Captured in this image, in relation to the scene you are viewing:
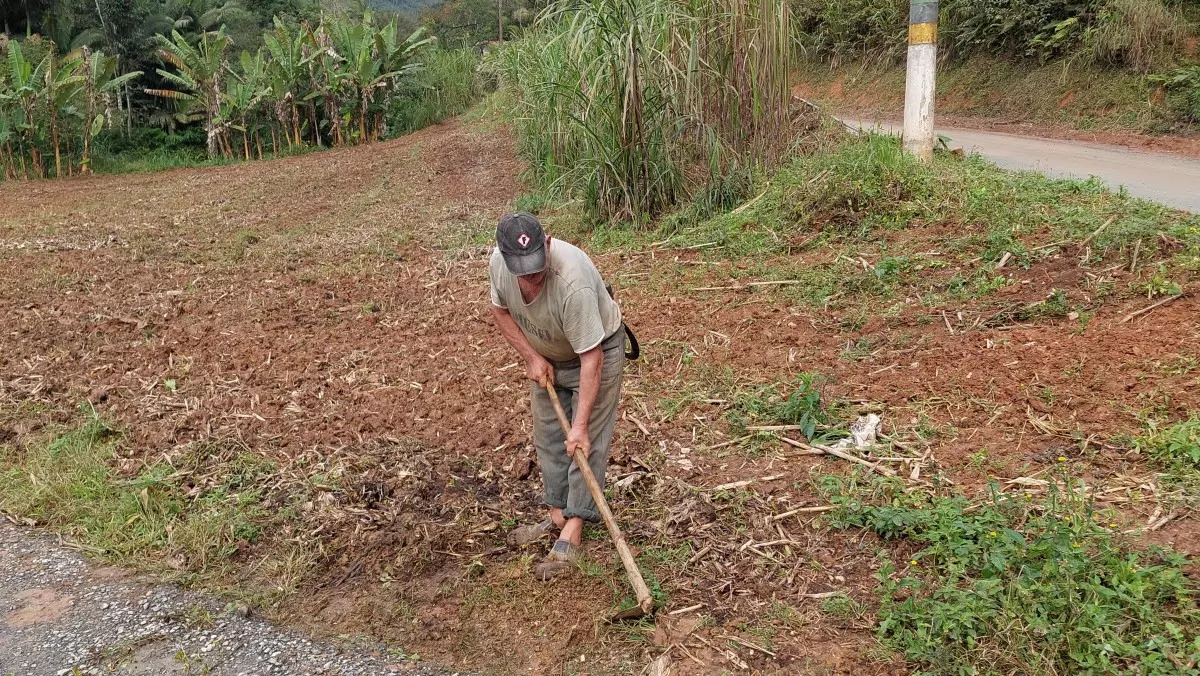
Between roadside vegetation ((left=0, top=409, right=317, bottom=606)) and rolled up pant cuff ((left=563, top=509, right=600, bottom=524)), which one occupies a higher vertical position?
rolled up pant cuff ((left=563, top=509, right=600, bottom=524))

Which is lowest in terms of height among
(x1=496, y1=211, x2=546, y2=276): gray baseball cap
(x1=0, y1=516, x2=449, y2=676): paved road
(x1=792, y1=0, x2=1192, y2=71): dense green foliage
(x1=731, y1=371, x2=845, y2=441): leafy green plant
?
(x1=0, y1=516, x2=449, y2=676): paved road

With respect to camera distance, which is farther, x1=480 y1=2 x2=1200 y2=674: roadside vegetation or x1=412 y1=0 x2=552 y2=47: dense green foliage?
x1=412 y1=0 x2=552 y2=47: dense green foliage

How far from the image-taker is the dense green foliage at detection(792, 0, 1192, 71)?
35.6 ft

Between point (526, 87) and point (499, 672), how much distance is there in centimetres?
788

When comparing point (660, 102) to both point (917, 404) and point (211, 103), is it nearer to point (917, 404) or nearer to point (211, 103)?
point (917, 404)

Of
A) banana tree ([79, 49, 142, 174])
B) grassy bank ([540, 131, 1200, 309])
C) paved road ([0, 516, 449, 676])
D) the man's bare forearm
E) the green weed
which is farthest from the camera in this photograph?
banana tree ([79, 49, 142, 174])

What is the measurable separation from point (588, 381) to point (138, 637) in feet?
5.81

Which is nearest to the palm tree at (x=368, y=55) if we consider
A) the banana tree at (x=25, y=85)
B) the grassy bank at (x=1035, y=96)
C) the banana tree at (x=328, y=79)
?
the banana tree at (x=328, y=79)

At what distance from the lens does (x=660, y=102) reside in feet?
22.8

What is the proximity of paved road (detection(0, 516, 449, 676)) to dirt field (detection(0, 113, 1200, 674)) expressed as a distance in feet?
0.44

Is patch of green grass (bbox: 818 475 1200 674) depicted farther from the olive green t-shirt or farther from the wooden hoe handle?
the olive green t-shirt

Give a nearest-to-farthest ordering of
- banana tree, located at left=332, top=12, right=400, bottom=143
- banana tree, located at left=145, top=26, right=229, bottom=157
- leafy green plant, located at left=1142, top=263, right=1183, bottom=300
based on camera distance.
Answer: leafy green plant, located at left=1142, top=263, right=1183, bottom=300
banana tree, located at left=145, top=26, right=229, bottom=157
banana tree, located at left=332, top=12, right=400, bottom=143

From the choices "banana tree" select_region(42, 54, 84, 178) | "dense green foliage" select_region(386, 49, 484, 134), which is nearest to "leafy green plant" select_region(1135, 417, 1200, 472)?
"banana tree" select_region(42, 54, 84, 178)

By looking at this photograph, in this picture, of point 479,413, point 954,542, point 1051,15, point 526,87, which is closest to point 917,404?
point 954,542
